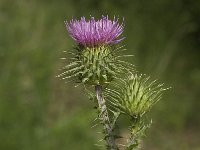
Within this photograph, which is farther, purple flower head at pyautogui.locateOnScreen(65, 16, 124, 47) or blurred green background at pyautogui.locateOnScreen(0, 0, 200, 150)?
blurred green background at pyautogui.locateOnScreen(0, 0, 200, 150)

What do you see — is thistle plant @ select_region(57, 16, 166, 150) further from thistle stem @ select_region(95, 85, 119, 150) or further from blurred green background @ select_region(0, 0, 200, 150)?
blurred green background @ select_region(0, 0, 200, 150)

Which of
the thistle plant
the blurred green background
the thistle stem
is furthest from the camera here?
the blurred green background

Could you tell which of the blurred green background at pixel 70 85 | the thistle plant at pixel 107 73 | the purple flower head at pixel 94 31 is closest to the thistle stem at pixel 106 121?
the thistle plant at pixel 107 73

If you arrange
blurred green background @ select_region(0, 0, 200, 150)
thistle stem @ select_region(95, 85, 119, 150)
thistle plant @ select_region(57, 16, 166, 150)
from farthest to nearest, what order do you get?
blurred green background @ select_region(0, 0, 200, 150)
thistle plant @ select_region(57, 16, 166, 150)
thistle stem @ select_region(95, 85, 119, 150)

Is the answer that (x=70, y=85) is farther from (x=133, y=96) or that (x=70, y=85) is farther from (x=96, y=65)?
(x=133, y=96)

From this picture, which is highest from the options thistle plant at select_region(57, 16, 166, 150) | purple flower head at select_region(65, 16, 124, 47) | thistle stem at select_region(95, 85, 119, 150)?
purple flower head at select_region(65, 16, 124, 47)

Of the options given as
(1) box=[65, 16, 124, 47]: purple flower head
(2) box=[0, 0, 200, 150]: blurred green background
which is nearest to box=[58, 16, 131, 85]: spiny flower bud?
(1) box=[65, 16, 124, 47]: purple flower head

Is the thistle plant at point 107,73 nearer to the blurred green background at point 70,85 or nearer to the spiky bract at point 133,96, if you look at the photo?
the spiky bract at point 133,96

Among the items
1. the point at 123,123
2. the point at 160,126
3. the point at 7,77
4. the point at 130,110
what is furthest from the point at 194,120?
the point at 130,110

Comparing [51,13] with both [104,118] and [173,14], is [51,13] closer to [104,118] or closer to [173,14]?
[173,14]
